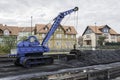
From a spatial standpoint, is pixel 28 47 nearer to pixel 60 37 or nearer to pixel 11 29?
pixel 60 37

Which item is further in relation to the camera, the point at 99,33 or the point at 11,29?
the point at 99,33

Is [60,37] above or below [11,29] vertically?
below

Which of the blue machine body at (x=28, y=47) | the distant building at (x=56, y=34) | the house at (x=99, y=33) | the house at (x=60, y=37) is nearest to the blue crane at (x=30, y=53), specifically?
the blue machine body at (x=28, y=47)

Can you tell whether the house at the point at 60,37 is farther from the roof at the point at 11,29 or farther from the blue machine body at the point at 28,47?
the blue machine body at the point at 28,47

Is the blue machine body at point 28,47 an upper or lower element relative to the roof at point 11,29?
lower

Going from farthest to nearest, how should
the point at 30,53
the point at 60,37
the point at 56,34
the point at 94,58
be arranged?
1. the point at 60,37
2. the point at 56,34
3. the point at 94,58
4. the point at 30,53

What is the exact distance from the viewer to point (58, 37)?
306 ft

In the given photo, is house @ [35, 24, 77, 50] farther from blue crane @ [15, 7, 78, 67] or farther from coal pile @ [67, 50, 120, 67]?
blue crane @ [15, 7, 78, 67]

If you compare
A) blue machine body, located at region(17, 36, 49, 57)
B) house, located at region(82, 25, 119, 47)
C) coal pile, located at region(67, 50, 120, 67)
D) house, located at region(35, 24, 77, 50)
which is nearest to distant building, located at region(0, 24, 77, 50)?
house, located at region(35, 24, 77, 50)

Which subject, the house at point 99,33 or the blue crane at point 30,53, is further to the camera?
the house at point 99,33

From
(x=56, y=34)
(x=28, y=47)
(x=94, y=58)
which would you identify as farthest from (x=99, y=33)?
(x=28, y=47)

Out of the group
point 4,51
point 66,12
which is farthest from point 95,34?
point 66,12

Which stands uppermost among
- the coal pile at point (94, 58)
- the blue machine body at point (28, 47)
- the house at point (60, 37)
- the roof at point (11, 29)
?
the roof at point (11, 29)

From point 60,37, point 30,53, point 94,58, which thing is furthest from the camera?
point 60,37
